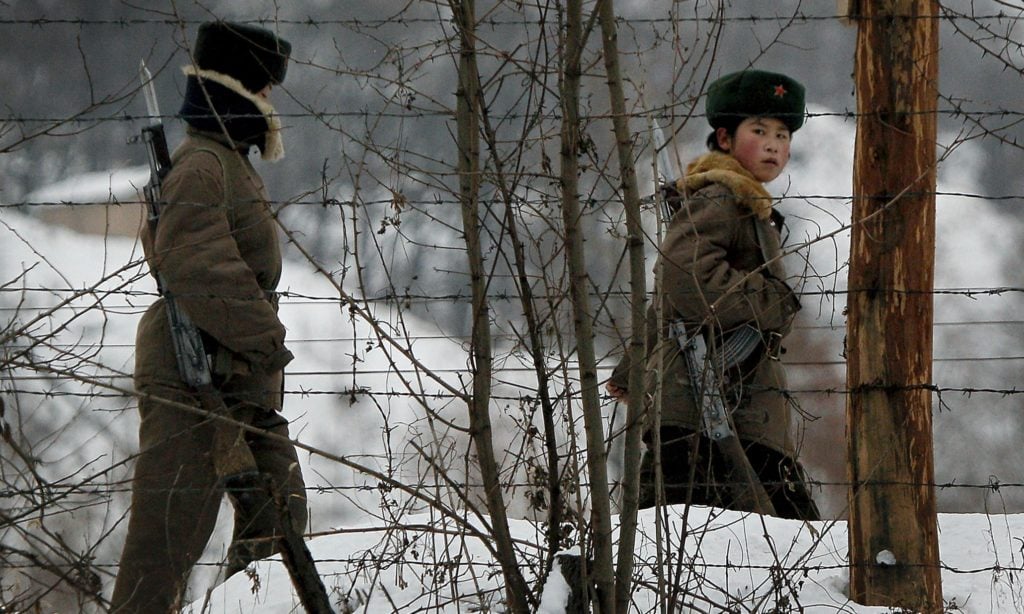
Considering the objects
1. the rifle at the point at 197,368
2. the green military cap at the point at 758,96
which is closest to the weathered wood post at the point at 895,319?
the green military cap at the point at 758,96

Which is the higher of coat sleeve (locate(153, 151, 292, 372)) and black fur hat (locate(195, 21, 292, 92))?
black fur hat (locate(195, 21, 292, 92))

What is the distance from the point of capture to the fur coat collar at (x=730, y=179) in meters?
4.29

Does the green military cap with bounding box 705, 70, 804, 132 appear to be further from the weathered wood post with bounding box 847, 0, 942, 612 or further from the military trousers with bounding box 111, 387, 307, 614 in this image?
the military trousers with bounding box 111, 387, 307, 614

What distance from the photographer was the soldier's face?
14.8 ft

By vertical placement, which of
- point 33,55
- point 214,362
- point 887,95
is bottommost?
point 214,362

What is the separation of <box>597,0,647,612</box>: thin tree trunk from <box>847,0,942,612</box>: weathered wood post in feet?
3.48

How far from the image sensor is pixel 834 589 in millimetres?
4176

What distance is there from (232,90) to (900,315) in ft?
6.61

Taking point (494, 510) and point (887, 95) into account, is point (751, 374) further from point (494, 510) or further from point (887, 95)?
point (494, 510)

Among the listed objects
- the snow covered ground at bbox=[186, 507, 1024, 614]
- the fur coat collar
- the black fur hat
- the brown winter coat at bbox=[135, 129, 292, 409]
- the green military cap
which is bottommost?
the snow covered ground at bbox=[186, 507, 1024, 614]

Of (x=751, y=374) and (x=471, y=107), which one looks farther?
(x=751, y=374)

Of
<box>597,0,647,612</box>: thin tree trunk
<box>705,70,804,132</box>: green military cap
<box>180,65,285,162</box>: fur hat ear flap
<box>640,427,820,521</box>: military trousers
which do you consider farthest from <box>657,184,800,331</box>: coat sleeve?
<box>180,65,285,162</box>: fur hat ear flap

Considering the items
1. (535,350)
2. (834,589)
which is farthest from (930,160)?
(535,350)

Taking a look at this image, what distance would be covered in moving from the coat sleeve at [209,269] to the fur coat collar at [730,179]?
1.33 meters
